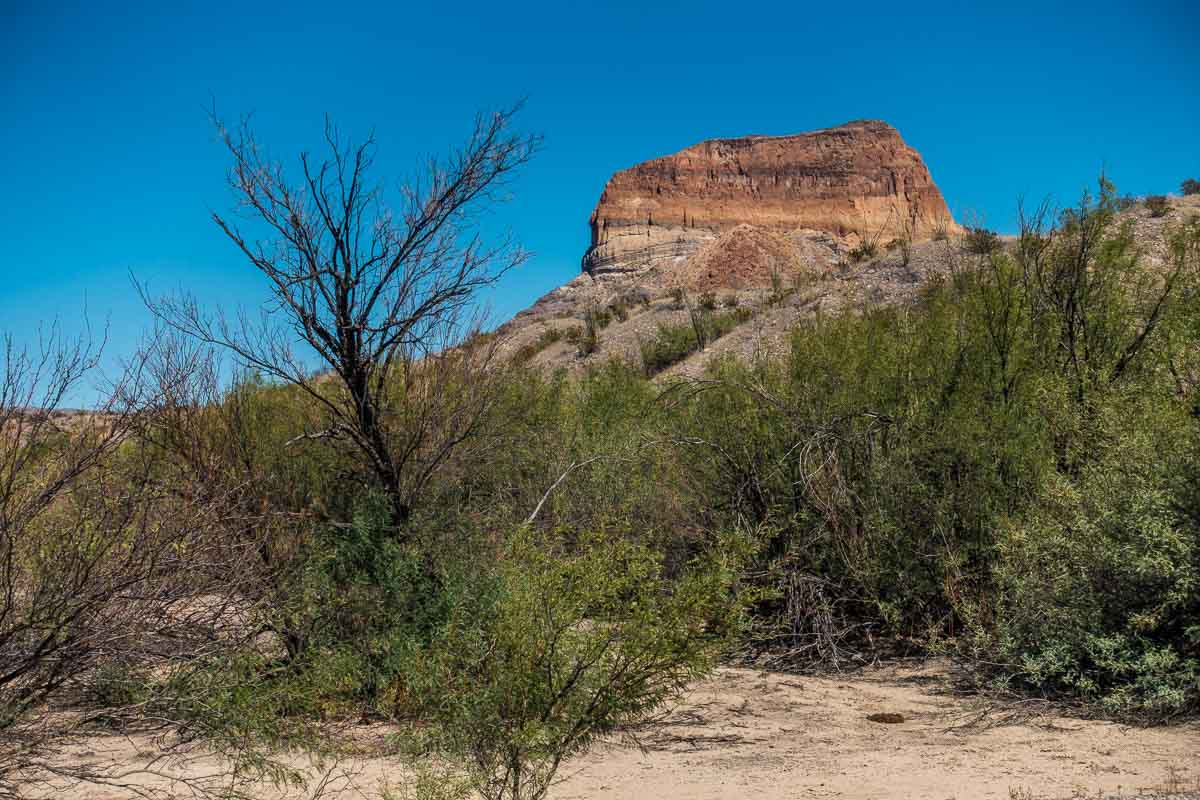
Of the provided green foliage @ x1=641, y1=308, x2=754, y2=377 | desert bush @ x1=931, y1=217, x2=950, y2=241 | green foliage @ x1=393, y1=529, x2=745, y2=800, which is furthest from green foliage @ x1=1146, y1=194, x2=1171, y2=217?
green foliage @ x1=393, y1=529, x2=745, y2=800

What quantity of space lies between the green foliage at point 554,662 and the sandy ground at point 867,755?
856 millimetres

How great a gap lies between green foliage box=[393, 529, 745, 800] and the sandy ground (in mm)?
856

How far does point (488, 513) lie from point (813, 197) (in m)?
114

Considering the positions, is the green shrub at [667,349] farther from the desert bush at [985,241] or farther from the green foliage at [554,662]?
the green foliage at [554,662]

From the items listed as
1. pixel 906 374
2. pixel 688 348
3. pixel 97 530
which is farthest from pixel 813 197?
pixel 97 530

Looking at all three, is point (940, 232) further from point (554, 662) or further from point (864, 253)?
point (554, 662)

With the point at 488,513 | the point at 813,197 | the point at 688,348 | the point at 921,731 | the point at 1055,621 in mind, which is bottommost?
the point at 921,731

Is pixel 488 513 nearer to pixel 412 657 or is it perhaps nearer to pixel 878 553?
pixel 412 657

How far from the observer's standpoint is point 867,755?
8.34m

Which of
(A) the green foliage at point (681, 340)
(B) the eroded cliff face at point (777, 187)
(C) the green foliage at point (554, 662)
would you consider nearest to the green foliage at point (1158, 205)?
(A) the green foliage at point (681, 340)

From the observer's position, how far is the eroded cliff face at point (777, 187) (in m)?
118

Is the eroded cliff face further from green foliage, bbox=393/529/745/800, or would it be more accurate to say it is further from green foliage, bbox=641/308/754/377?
green foliage, bbox=393/529/745/800

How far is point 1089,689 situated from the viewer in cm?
904

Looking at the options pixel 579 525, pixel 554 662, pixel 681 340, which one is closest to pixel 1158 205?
pixel 681 340
